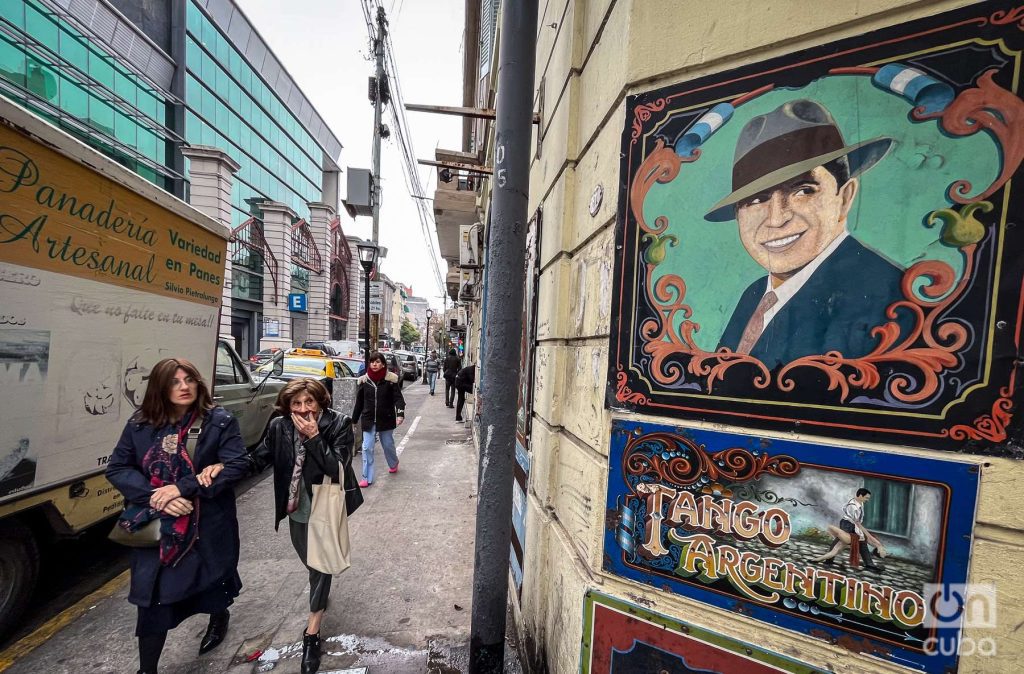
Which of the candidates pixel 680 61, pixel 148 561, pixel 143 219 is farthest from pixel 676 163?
pixel 143 219

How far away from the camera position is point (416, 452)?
7211 mm

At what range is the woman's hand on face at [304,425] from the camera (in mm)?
2400

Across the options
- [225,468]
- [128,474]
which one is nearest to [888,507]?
[225,468]

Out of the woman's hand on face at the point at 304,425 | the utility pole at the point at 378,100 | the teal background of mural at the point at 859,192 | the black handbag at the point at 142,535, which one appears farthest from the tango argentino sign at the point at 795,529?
the utility pole at the point at 378,100

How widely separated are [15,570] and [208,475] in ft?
5.53

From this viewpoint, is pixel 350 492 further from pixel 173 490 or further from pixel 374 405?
pixel 374 405

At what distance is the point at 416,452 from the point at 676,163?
6736 mm

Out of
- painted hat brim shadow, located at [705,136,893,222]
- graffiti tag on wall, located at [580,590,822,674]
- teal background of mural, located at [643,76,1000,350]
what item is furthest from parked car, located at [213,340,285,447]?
painted hat brim shadow, located at [705,136,893,222]

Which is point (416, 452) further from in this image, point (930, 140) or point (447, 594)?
point (930, 140)

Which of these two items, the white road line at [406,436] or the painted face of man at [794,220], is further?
the white road line at [406,436]

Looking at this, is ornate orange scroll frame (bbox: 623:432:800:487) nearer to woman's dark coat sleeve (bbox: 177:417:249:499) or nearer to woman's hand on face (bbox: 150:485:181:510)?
woman's dark coat sleeve (bbox: 177:417:249:499)

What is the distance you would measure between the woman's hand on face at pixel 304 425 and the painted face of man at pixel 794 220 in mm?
2474

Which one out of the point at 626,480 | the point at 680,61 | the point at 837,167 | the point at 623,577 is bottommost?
the point at 623,577

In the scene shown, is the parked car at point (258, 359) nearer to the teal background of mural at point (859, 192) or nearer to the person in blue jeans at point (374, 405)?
the person in blue jeans at point (374, 405)
